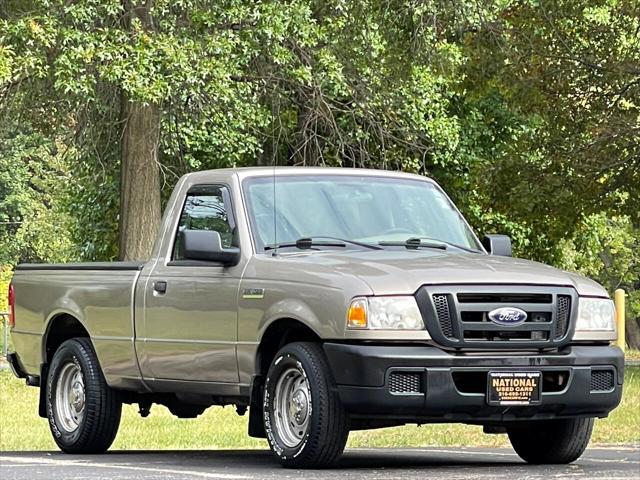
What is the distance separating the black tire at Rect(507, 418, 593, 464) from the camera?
38.7 feet

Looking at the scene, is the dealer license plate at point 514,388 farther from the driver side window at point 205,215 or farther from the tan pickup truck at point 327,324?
the driver side window at point 205,215

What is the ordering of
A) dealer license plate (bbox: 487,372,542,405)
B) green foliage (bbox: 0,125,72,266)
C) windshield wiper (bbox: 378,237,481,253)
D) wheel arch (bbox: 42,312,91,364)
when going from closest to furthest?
dealer license plate (bbox: 487,372,542,405), windshield wiper (bbox: 378,237,481,253), wheel arch (bbox: 42,312,91,364), green foliage (bbox: 0,125,72,266)

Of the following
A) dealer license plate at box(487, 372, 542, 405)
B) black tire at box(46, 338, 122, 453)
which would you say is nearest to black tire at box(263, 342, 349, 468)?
dealer license plate at box(487, 372, 542, 405)

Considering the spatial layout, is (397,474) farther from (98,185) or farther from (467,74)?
(98,185)

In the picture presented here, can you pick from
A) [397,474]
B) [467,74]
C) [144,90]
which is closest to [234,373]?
[397,474]

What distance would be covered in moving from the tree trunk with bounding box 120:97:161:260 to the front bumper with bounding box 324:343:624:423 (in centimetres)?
1675

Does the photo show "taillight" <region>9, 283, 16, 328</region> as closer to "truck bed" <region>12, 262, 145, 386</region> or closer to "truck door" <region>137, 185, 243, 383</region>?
"truck bed" <region>12, 262, 145, 386</region>

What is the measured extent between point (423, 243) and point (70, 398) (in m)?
3.21

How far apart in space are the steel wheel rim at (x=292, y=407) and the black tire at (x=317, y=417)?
0.05 metres

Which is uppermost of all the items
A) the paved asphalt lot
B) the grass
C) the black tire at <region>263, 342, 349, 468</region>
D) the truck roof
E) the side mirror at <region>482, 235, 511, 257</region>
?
the truck roof

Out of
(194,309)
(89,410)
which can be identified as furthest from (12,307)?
(194,309)

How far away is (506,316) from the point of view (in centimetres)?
1070

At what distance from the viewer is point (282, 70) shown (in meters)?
28.4

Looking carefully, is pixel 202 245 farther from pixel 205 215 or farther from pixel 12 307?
pixel 12 307
